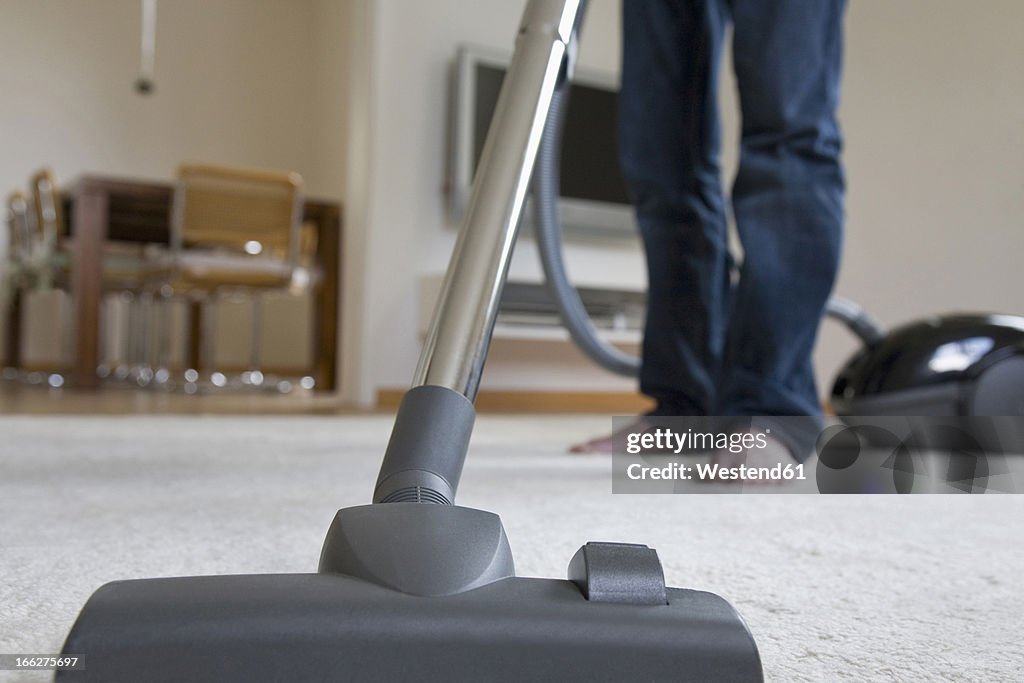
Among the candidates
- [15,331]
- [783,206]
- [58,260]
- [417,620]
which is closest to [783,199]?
[783,206]

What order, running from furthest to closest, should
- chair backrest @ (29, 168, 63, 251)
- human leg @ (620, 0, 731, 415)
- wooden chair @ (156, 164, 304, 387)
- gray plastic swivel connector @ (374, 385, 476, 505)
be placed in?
chair backrest @ (29, 168, 63, 251)
wooden chair @ (156, 164, 304, 387)
human leg @ (620, 0, 731, 415)
gray plastic swivel connector @ (374, 385, 476, 505)

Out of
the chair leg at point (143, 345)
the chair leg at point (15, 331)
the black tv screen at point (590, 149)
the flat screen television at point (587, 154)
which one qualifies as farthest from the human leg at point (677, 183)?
the chair leg at point (15, 331)

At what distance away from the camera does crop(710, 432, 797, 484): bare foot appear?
944 mm

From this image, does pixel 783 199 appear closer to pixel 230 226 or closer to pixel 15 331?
pixel 230 226

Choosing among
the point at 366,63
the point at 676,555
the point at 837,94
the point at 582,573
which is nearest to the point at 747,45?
the point at 837,94

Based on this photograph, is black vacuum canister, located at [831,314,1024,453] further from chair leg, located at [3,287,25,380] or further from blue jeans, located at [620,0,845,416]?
chair leg, located at [3,287,25,380]

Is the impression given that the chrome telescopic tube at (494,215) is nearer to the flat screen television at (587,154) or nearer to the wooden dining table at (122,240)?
the flat screen television at (587,154)

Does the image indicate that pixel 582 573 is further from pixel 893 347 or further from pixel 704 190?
pixel 893 347

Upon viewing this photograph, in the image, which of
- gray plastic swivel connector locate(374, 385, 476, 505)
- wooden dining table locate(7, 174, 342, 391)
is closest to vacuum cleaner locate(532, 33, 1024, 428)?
gray plastic swivel connector locate(374, 385, 476, 505)

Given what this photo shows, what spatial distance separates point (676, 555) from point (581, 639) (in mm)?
352

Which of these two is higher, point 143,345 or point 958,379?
point 958,379

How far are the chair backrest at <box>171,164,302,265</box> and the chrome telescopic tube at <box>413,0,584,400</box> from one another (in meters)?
3.19

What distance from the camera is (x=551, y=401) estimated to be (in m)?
3.44
